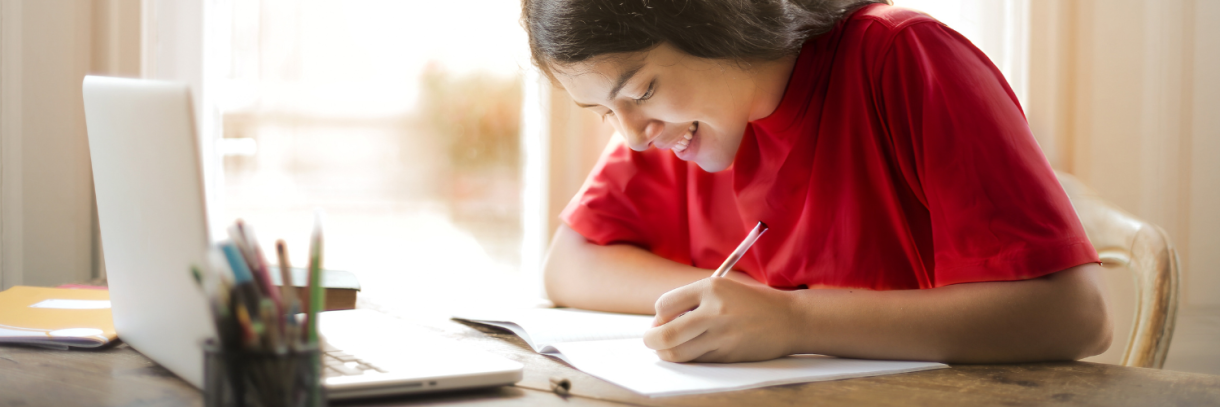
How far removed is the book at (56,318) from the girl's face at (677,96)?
555 millimetres

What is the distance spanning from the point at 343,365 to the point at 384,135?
1259 millimetres

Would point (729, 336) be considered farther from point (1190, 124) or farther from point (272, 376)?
point (1190, 124)

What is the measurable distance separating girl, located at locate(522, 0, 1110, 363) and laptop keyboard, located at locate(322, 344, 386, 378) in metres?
0.25

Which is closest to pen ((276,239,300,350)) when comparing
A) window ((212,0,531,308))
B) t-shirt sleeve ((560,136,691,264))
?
t-shirt sleeve ((560,136,691,264))

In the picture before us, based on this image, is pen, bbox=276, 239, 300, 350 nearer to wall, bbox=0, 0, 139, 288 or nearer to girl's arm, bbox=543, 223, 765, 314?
girl's arm, bbox=543, 223, 765, 314

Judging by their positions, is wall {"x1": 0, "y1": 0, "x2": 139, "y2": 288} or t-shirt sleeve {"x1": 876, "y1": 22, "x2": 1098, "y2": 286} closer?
t-shirt sleeve {"x1": 876, "y1": 22, "x2": 1098, "y2": 286}

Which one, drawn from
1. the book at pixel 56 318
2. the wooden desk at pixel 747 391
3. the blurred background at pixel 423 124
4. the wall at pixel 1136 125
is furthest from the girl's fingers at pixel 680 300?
the wall at pixel 1136 125

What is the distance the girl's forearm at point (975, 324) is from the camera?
2.29 ft

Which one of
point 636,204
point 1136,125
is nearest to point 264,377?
point 636,204

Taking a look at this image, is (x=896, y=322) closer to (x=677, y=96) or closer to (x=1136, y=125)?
(x=677, y=96)

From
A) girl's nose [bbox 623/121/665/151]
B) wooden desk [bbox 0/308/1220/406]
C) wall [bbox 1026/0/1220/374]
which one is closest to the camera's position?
wooden desk [bbox 0/308/1220/406]

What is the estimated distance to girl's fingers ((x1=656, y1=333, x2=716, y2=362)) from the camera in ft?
2.24

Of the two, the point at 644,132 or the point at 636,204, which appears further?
the point at 636,204

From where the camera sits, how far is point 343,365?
595 millimetres
